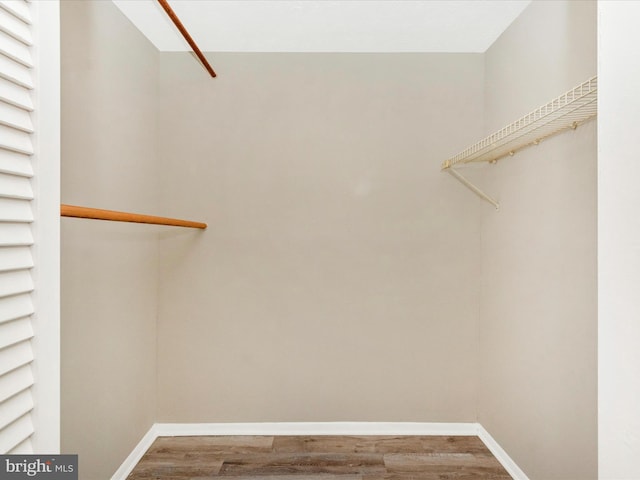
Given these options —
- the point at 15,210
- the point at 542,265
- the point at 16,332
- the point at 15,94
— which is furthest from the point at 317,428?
the point at 15,94

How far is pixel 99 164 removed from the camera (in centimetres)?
159

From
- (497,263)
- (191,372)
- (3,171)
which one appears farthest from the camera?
(191,372)

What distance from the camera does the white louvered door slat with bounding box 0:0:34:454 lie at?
0.64 metres

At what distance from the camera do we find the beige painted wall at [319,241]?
2.18m

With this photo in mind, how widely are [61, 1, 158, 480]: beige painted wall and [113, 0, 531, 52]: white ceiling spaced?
0.26m

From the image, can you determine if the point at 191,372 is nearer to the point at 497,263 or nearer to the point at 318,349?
the point at 318,349

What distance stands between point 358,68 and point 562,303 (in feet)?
5.16

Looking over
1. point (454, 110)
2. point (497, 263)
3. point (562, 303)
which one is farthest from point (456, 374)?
point (454, 110)

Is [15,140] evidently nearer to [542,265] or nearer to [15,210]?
[15,210]

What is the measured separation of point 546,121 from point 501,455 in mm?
1602

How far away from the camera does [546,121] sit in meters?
1.32

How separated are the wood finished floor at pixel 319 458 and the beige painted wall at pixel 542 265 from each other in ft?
0.74

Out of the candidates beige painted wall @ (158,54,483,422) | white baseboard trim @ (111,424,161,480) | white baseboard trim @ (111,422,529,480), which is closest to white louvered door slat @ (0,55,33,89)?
beige painted wall @ (158,54,483,422)

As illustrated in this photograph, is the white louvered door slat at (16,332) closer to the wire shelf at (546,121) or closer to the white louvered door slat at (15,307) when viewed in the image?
the white louvered door slat at (15,307)
